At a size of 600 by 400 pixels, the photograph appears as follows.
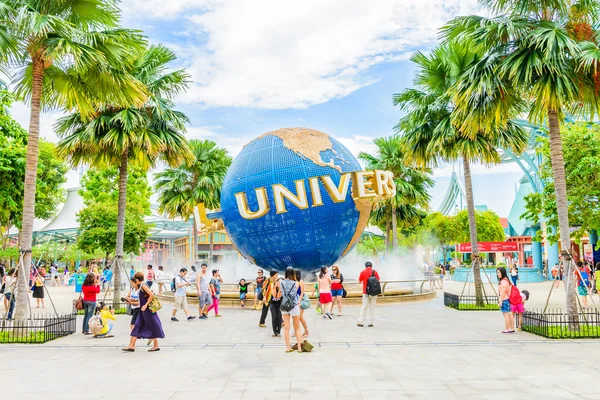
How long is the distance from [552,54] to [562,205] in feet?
12.2

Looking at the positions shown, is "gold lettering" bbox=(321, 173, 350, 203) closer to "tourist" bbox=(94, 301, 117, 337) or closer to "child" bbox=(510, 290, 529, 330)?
"child" bbox=(510, 290, 529, 330)

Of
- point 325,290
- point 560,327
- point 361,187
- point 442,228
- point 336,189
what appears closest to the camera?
point 560,327

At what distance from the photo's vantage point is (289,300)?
978 centimetres

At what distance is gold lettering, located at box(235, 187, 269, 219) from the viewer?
691 inches

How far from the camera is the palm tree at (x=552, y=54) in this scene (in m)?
10.9

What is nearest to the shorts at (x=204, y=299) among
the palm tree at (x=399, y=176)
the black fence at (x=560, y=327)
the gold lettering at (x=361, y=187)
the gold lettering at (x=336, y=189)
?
the gold lettering at (x=336, y=189)

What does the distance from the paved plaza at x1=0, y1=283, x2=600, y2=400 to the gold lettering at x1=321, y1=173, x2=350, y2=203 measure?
596cm

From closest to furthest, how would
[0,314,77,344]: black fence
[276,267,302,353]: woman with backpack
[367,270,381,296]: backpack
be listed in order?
[276,267,302,353]: woman with backpack < [0,314,77,344]: black fence < [367,270,381,296]: backpack

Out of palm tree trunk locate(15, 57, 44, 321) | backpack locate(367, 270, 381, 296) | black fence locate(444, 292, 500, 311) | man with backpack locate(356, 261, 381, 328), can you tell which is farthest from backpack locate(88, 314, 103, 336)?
black fence locate(444, 292, 500, 311)

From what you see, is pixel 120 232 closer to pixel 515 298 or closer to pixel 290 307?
pixel 290 307

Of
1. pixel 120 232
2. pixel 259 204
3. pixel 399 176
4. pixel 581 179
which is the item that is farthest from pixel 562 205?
pixel 399 176

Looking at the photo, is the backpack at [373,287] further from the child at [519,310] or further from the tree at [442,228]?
the tree at [442,228]

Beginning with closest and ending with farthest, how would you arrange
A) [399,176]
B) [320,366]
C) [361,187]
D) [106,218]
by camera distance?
[320,366] → [361,187] → [399,176] → [106,218]

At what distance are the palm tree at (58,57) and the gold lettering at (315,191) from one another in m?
6.99
